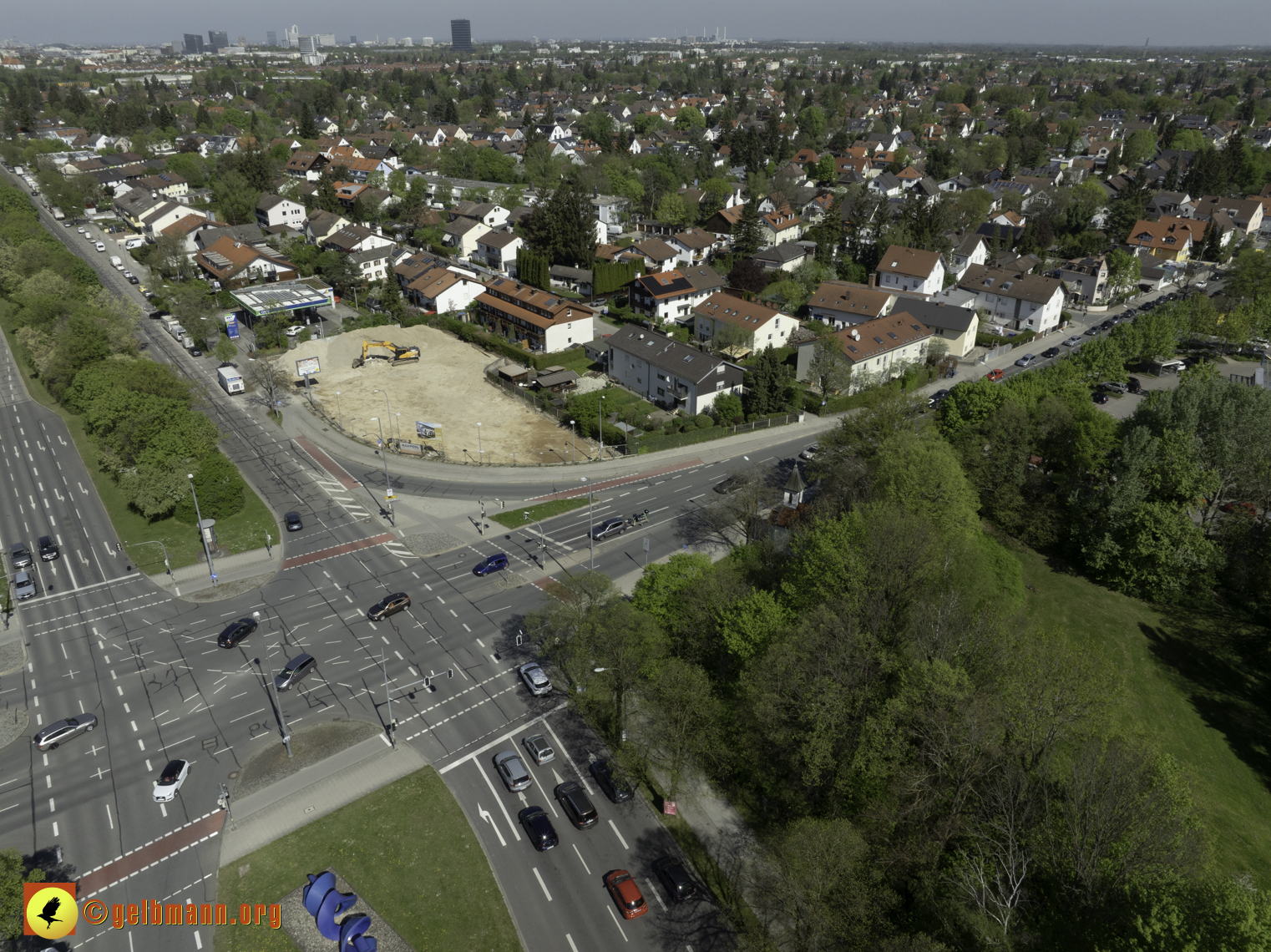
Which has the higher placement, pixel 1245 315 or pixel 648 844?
pixel 1245 315

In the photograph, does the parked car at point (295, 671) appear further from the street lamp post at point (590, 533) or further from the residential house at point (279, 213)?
the residential house at point (279, 213)

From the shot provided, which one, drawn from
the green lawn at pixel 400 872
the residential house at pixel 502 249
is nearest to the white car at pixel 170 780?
the green lawn at pixel 400 872

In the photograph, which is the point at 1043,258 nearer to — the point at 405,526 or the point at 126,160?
the point at 405,526

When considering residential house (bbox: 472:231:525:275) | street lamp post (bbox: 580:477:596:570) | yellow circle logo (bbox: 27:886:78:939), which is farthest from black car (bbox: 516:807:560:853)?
residential house (bbox: 472:231:525:275)

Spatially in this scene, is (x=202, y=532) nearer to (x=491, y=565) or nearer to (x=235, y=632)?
(x=235, y=632)

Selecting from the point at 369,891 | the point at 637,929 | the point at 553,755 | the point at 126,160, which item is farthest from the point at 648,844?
the point at 126,160

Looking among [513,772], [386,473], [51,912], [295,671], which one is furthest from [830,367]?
[51,912]

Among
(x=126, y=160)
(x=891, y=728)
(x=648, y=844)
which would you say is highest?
(x=126, y=160)

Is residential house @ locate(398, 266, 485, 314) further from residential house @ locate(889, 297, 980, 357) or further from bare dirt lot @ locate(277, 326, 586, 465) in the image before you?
residential house @ locate(889, 297, 980, 357)
